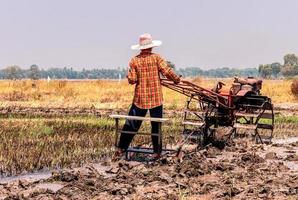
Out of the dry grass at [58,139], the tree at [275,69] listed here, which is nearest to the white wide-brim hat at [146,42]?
the dry grass at [58,139]

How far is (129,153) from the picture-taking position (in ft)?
30.7

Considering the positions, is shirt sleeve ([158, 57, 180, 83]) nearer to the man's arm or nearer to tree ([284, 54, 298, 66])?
the man's arm

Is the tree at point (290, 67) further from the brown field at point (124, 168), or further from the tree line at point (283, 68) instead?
the brown field at point (124, 168)

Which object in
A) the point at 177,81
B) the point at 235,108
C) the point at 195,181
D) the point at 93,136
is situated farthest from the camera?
the point at 93,136

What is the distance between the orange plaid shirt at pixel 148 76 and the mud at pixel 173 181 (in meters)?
0.92

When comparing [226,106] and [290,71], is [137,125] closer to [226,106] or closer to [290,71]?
[226,106]

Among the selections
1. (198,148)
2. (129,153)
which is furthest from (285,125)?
(129,153)

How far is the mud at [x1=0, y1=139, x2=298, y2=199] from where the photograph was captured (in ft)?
20.6

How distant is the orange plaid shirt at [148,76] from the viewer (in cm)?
861

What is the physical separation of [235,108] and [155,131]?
9.22 ft

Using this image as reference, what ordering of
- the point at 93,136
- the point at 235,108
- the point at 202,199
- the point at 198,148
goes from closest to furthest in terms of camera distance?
the point at 202,199
the point at 198,148
the point at 235,108
the point at 93,136

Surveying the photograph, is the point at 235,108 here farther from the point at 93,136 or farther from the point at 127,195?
the point at 127,195

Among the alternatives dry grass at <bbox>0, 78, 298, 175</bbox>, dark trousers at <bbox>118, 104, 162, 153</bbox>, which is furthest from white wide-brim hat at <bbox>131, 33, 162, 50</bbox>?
dry grass at <bbox>0, 78, 298, 175</bbox>

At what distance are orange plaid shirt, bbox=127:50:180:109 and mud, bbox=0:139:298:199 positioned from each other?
916 mm
